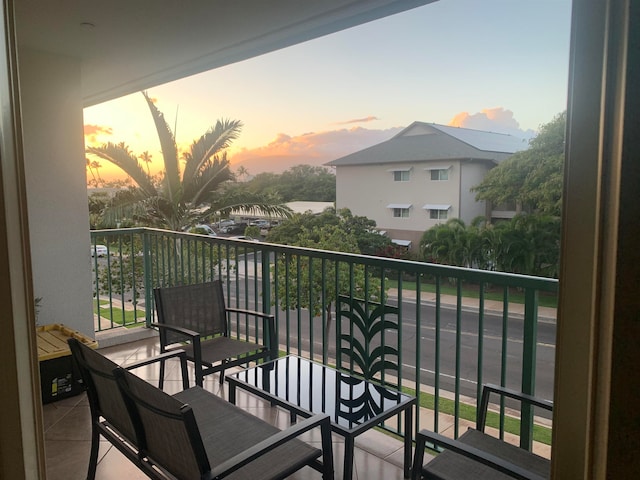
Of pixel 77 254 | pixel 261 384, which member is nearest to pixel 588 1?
pixel 261 384

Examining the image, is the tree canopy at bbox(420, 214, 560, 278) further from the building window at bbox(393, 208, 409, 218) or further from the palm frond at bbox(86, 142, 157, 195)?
the palm frond at bbox(86, 142, 157, 195)

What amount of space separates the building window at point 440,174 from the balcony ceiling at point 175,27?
811 inches

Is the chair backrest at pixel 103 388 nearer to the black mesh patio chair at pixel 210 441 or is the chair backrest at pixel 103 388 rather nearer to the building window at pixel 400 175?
the black mesh patio chair at pixel 210 441

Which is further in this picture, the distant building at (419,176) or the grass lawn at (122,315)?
the distant building at (419,176)

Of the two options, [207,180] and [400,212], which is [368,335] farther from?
[400,212]

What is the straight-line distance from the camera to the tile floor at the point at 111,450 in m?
2.40

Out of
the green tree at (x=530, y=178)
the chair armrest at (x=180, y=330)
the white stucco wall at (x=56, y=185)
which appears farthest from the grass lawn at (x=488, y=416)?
the green tree at (x=530, y=178)

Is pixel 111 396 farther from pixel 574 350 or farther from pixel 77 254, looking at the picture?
pixel 77 254

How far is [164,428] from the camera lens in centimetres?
163

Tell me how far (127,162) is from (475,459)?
413 inches

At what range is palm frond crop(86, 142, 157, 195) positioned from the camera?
10.3 m

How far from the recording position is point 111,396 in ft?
6.37

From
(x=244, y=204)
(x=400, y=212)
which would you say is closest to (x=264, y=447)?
(x=244, y=204)

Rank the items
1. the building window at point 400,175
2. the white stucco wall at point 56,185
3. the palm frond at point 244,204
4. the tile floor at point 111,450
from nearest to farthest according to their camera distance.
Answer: the tile floor at point 111,450 < the white stucco wall at point 56,185 < the palm frond at point 244,204 < the building window at point 400,175
